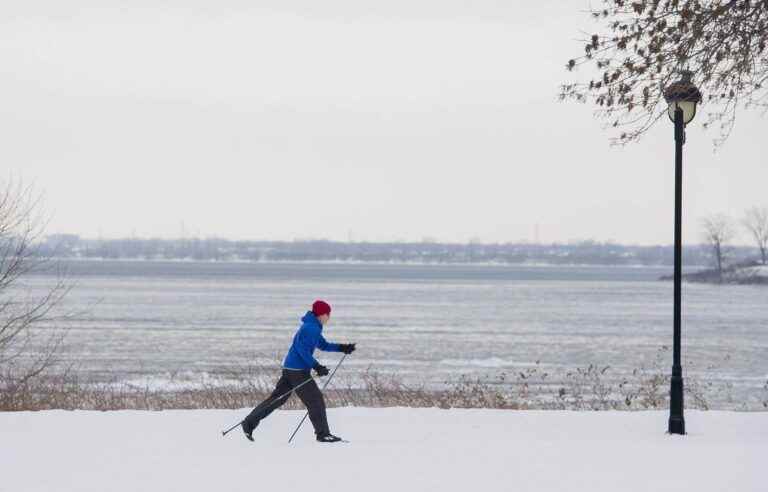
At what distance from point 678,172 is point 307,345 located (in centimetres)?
545

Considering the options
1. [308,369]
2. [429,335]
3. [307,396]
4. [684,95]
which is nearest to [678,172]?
[684,95]

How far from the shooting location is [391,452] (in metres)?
12.0

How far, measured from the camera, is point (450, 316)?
75562 millimetres

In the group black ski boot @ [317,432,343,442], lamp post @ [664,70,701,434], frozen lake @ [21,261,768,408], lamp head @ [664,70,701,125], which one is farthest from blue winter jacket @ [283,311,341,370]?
frozen lake @ [21,261,768,408]

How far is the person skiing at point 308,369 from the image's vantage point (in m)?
12.4

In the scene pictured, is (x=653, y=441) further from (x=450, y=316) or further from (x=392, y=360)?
(x=450, y=316)

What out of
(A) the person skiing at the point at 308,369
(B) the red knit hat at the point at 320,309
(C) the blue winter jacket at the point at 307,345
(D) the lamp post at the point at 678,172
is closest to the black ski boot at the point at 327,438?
(A) the person skiing at the point at 308,369

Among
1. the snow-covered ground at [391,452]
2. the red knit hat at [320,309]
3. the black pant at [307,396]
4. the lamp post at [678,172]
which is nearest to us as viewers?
the snow-covered ground at [391,452]

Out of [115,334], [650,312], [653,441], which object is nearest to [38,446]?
[653,441]

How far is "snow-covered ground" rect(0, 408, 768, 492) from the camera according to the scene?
10461 mm

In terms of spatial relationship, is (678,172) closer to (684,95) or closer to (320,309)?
(684,95)

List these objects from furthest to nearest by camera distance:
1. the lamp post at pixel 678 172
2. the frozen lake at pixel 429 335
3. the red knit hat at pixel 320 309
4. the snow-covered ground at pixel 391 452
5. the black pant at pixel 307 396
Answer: the frozen lake at pixel 429 335 < the lamp post at pixel 678 172 < the black pant at pixel 307 396 < the red knit hat at pixel 320 309 < the snow-covered ground at pixel 391 452

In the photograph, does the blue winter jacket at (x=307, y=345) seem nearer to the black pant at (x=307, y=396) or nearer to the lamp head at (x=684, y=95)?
the black pant at (x=307, y=396)

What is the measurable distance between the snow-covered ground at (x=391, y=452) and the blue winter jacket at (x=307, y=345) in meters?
1.00
